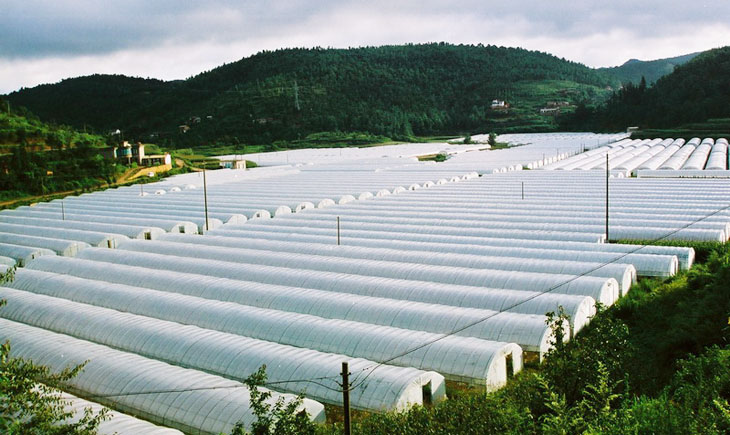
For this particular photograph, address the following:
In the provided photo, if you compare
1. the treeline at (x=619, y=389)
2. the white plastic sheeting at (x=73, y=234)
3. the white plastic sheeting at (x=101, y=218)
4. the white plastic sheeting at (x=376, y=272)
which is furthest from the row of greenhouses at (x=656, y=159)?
the white plastic sheeting at (x=73, y=234)

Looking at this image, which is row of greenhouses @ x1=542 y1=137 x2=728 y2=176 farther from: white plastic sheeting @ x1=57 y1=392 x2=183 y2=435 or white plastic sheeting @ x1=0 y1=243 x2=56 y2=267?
white plastic sheeting @ x1=57 y1=392 x2=183 y2=435

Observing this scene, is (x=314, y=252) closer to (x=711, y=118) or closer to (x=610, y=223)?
(x=610, y=223)

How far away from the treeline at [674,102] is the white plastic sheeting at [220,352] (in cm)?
10450

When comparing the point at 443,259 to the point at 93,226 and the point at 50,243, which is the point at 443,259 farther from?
the point at 93,226

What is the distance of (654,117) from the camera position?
11025 cm

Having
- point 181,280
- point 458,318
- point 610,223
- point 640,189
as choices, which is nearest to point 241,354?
point 458,318

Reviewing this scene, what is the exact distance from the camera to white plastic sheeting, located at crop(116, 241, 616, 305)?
64.8 feet

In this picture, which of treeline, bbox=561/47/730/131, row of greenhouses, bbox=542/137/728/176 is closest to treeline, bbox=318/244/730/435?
row of greenhouses, bbox=542/137/728/176

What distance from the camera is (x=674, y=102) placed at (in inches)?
4242

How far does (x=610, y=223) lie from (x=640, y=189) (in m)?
14.4

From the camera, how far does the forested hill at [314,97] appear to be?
120m

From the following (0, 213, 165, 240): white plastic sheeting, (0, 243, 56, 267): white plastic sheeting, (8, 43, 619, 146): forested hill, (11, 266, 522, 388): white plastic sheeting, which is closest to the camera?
(11, 266, 522, 388): white plastic sheeting

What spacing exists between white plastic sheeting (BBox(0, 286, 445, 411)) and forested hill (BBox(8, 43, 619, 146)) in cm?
9160

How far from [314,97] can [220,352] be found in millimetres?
120095
